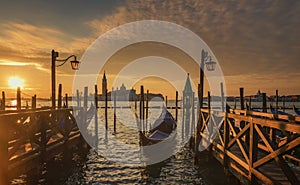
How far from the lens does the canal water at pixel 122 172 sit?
9.15 m

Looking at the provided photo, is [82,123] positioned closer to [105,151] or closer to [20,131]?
[105,151]

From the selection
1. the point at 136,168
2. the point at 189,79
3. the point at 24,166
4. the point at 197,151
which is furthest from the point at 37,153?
the point at 189,79

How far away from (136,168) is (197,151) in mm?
2845

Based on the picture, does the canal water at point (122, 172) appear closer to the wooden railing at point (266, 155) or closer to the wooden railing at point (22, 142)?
the wooden railing at point (22, 142)

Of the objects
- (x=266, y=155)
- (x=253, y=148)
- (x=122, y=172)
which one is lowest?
(x=122, y=172)

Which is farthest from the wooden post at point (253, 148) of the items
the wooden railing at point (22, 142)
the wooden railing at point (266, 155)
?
the wooden railing at point (22, 142)

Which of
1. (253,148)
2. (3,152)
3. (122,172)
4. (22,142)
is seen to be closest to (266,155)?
(253,148)

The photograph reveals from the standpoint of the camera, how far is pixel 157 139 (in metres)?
12.1

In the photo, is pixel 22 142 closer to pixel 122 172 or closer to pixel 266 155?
pixel 122 172

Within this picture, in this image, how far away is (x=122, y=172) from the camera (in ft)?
34.5

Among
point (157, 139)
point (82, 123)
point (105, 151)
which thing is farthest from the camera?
point (105, 151)

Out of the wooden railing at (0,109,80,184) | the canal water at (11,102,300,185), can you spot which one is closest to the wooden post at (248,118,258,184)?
the canal water at (11,102,300,185)

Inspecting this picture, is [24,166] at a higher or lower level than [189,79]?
lower

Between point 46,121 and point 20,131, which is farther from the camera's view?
point 46,121
